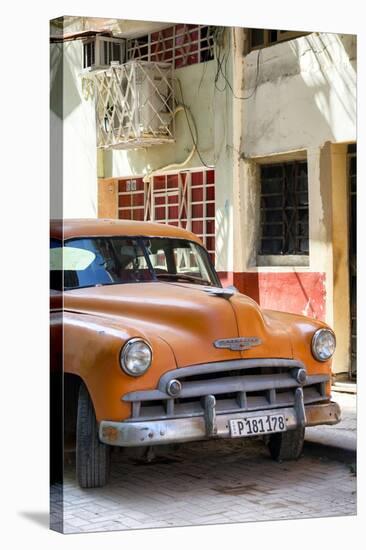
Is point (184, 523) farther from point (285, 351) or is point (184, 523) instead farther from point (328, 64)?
point (328, 64)

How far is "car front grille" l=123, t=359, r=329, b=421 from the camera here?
5.03 m

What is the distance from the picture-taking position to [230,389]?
5.24 m

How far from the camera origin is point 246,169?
18.5ft

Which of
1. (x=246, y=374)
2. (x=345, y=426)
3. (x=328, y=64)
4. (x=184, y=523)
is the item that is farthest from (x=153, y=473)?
(x=328, y=64)

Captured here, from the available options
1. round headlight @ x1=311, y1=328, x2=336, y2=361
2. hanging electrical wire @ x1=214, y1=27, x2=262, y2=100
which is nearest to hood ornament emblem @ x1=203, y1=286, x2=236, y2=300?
round headlight @ x1=311, y1=328, x2=336, y2=361

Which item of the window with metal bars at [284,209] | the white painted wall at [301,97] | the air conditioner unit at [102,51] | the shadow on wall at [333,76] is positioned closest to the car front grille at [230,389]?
the window with metal bars at [284,209]

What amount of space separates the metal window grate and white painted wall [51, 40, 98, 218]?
435 millimetres

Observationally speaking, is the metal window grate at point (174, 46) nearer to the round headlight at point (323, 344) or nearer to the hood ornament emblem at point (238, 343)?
the hood ornament emblem at point (238, 343)

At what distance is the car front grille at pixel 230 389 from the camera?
5.03 metres

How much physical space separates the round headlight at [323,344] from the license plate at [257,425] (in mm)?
429

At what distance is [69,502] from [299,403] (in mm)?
1322

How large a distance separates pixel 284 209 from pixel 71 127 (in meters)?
1.34

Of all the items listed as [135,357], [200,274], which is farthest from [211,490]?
[200,274]

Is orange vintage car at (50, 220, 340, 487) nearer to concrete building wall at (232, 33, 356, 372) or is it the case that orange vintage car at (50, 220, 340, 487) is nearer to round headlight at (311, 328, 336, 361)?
round headlight at (311, 328, 336, 361)
